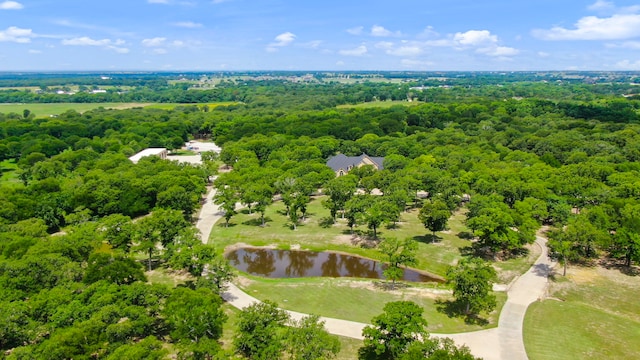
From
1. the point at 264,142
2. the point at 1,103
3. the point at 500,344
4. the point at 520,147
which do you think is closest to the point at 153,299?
the point at 500,344

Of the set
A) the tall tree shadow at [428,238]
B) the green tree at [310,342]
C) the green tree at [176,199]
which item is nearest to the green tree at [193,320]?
the green tree at [310,342]

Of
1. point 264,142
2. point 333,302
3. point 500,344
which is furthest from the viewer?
point 264,142

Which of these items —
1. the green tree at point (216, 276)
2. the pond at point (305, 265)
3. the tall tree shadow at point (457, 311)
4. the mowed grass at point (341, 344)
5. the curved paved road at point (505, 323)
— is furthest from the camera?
the pond at point (305, 265)

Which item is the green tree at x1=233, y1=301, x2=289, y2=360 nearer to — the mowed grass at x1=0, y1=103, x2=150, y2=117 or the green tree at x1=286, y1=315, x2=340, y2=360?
the green tree at x1=286, y1=315, x2=340, y2=360

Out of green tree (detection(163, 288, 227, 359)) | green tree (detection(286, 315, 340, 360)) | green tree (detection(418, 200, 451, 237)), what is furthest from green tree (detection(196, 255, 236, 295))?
green tree (detection(418, 200, 451, 237))

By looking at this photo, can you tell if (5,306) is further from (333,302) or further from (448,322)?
(448,322)

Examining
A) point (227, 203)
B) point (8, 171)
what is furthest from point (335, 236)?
point (8, 171)

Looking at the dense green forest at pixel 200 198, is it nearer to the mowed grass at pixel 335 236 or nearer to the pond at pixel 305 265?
the mowed grass at pixel 335 236
